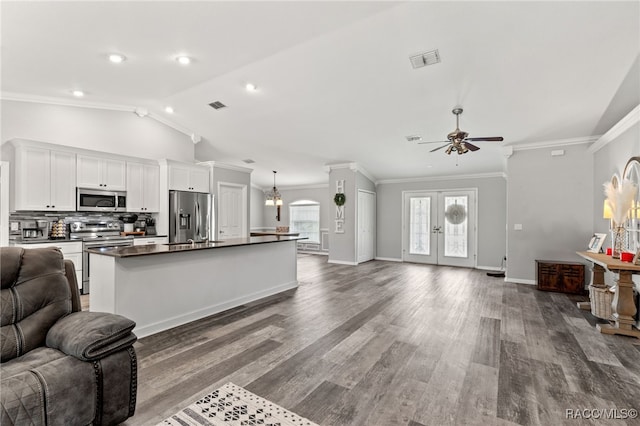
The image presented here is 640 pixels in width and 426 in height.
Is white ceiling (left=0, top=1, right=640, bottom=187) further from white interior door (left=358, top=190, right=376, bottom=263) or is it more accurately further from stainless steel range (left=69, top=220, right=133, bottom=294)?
white interior door (left=358, top=190, right=376, bottom=263)

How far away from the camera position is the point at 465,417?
1891 millimetres

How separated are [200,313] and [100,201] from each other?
329 centimetres

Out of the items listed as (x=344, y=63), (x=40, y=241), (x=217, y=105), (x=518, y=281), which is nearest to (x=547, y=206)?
(x=518, y=281)

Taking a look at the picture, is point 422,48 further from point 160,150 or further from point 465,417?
point 160,150

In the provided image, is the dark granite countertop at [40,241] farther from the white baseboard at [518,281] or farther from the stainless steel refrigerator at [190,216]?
the white baseboard at [518,281]

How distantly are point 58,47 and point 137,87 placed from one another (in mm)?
1303

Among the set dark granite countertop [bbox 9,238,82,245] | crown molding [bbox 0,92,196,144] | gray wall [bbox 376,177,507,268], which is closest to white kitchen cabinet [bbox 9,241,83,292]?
dark granite countertop [bbox 9,238,82,245]

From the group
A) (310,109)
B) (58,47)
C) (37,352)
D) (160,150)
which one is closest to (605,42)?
(310,109)

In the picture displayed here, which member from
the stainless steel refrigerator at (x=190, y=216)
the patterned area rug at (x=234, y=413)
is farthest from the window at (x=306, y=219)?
the patterned area rug at (x=234, y=413)

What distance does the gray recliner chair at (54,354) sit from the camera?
1.41m

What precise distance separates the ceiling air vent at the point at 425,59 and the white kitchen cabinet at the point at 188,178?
192 inches

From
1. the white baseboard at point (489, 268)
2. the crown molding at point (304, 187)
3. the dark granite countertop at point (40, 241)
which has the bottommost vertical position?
the white baseboard at point (489, 268)

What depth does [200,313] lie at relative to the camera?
368cm

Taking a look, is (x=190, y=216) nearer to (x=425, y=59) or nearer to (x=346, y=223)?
(x=346, y=223)
